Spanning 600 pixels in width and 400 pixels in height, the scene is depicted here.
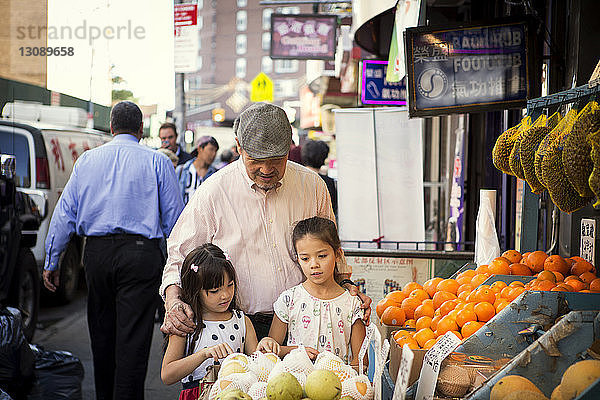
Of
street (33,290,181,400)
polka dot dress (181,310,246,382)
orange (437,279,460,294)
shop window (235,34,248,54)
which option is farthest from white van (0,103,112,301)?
shop window (235,34,248,54)

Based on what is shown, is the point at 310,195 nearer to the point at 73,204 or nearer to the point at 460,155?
the point at 73,204

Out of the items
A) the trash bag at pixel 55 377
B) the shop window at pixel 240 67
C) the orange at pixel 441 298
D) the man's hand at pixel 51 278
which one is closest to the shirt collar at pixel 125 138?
the man's hand at pixel 51 278

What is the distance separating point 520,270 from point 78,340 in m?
5.93

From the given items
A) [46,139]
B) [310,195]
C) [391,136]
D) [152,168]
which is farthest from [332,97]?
[310,195]

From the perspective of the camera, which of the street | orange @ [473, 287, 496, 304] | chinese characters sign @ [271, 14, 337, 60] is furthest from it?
chinese characters sign @ [271, 14, 337, 60]

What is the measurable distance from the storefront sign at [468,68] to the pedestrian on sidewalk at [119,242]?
2.12 meters

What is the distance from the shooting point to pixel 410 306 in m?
3.77

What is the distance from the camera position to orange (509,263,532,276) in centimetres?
377

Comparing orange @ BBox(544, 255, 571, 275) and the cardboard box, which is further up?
orange @ BBox(544, 255, 571, 275)

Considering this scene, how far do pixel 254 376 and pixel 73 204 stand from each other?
3.26 metres

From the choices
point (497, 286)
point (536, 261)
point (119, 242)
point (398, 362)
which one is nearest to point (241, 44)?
point (119, 242)

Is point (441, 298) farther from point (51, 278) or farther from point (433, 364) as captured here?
point (51, 278)

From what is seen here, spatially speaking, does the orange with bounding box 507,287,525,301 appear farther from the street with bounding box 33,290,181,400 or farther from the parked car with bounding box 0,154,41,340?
the parked car with bounding box 0,154,41,340

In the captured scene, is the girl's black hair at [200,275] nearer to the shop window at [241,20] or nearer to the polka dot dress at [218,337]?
the polka dot dress at [218,337]
